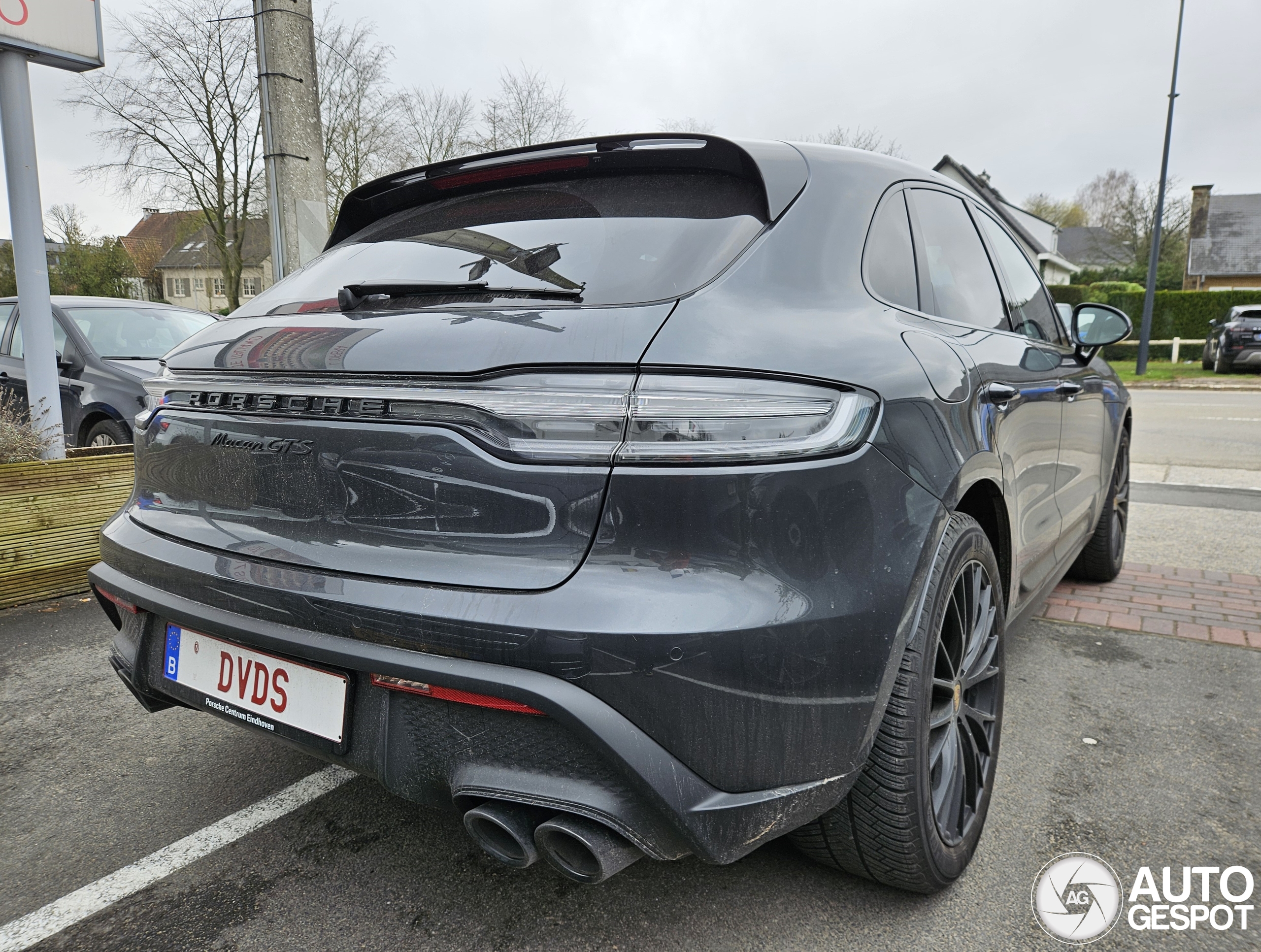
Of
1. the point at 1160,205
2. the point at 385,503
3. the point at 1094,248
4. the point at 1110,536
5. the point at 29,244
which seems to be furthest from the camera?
the point at 1094,248

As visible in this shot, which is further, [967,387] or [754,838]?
[967,387]

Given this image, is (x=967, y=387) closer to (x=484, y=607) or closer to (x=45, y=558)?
(x=484, y=607)

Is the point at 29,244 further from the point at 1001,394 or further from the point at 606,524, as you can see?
the point at 1001,394

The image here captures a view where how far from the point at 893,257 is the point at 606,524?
110cm

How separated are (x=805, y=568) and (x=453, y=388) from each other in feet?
2.20

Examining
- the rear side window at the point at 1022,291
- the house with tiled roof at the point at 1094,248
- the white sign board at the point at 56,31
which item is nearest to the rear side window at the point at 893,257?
the rear side window at the point at 1022,291

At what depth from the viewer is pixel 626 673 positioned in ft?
4.53

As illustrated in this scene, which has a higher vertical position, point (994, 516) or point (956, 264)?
point (956, 264)

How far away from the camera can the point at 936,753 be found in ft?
6.16

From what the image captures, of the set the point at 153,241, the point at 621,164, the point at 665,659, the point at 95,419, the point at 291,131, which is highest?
the point at 153,241

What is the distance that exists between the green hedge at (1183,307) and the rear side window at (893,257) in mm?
29906

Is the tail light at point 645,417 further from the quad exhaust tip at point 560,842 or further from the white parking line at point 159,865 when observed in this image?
the white parking line at point 159,865

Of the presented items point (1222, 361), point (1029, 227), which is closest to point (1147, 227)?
point (1029, 227)

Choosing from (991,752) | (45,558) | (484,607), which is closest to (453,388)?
(484,607)
